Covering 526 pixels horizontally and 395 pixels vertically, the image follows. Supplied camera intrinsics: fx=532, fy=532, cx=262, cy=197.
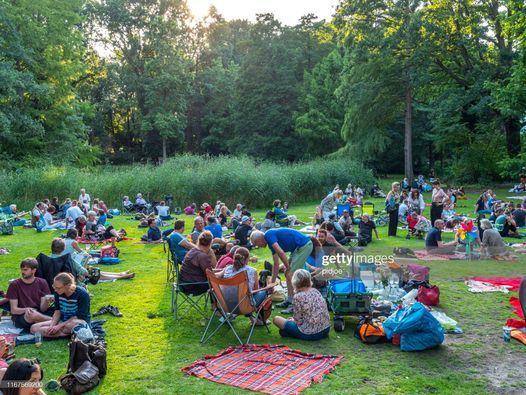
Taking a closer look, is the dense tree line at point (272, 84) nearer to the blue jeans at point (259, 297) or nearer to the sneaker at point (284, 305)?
the sneaker at point (284, 305)

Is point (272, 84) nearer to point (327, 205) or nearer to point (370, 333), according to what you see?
point (327, 205)

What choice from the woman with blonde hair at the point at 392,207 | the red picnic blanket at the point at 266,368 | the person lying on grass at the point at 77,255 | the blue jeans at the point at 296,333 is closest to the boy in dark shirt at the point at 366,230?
the woman with blonde hair at the point at 392,207

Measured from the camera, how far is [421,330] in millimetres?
6188

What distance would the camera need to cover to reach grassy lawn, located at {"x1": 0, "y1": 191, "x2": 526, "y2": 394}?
17.1ft

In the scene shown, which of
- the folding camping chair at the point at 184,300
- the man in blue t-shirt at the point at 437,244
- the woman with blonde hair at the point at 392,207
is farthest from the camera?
the woman with blonde hair at the point at 392,207

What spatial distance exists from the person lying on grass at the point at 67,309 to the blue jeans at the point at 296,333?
2.40m

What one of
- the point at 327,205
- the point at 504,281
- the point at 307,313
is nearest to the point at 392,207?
the point at 327,205

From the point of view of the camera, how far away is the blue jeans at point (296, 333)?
6484 mm

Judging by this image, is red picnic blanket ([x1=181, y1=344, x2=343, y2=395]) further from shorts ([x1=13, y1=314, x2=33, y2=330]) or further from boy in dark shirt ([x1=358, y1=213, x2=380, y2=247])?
boy in dark shirt ([x1=358, y1=213, x2=380, y2=247])

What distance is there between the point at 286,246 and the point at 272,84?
41.1 meters

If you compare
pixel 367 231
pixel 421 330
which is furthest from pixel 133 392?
pixel 367 231

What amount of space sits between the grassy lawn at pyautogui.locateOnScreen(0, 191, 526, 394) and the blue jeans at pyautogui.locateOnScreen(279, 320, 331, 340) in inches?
3.8

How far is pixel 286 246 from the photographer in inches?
301

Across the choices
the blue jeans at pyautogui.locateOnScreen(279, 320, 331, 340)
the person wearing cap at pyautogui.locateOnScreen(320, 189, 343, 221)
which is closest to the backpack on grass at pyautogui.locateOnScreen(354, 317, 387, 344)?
the blue jeans at pyautogui.locateOnScreen(279, 320, 331, 340)
